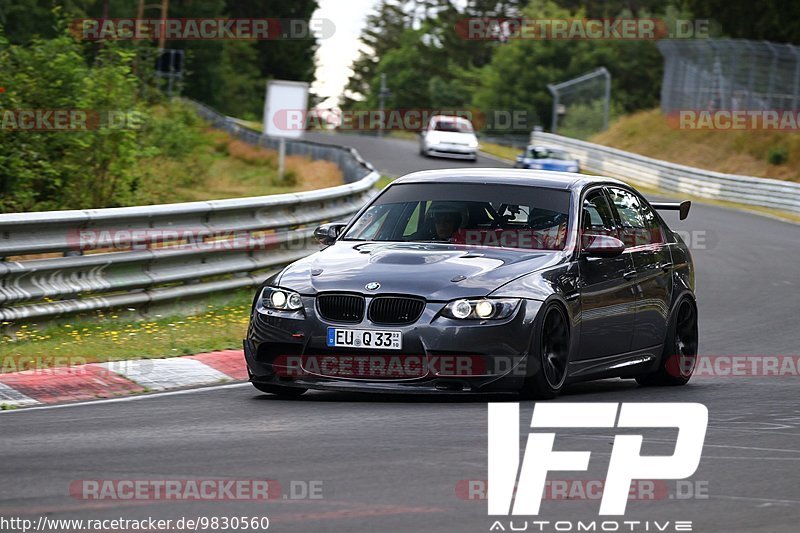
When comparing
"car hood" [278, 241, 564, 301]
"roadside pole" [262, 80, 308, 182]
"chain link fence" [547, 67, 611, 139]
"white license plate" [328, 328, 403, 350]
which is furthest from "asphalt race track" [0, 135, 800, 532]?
"chain link fence" [547, 67, 611, 139]

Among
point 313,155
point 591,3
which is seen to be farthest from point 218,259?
point 591,3

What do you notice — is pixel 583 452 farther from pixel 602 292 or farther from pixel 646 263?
pixel 646 263

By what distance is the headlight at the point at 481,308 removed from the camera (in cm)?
865

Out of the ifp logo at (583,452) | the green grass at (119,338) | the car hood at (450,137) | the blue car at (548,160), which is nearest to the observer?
the ifp logo at (583,452)

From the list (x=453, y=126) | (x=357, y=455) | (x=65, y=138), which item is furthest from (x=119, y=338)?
(x=453, y=126)

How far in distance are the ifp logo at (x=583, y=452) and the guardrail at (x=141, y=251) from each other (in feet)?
14.4

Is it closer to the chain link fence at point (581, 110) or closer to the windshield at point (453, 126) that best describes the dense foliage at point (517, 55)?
the chain link fence at point (581, 110)

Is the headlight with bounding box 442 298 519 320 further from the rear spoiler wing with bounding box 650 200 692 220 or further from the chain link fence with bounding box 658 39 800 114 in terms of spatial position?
the chain link fence with bounding box 658 39 800 114

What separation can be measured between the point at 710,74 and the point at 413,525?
4948 centimetres

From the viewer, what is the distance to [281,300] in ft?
29.6

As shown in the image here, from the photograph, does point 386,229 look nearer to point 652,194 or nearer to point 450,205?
point 450,205

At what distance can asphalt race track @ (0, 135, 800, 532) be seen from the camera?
5652 mm

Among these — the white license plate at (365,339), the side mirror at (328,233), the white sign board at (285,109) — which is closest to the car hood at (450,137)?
the white sign board at (285,109)

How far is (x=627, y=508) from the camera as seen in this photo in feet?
19.1
